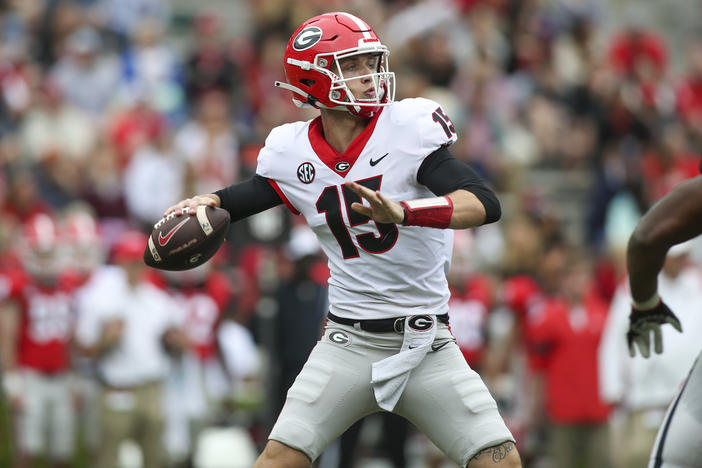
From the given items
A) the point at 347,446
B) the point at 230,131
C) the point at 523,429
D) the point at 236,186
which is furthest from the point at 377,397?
the point at 230,131

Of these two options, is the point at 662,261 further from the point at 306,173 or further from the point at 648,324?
the point at 306,173

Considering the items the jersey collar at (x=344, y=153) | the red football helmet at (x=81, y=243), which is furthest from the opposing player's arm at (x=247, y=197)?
the red football helmet at (x=81, y=243)

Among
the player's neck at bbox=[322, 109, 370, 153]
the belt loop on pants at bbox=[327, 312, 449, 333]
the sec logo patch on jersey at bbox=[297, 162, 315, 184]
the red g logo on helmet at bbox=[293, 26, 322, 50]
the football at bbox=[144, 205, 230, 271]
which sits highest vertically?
the red g logo on helmet at bbox=[293, 26, 322, 50]

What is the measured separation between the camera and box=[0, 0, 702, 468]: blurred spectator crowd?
8477 millimetres

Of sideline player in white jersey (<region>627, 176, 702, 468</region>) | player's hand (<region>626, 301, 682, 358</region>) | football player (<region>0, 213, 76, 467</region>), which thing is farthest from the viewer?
football player (<region>0, 213, 76, 467</region>)

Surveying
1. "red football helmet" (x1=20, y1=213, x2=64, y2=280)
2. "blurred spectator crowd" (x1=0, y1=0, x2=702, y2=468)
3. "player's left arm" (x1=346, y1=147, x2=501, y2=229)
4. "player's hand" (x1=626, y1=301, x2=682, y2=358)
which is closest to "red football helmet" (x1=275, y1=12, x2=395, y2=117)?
"player's left arm" (x1=346, y1=147, x2=501, y2=229)

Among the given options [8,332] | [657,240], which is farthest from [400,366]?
[8,332]

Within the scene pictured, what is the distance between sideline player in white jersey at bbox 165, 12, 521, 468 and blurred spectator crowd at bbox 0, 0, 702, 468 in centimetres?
354

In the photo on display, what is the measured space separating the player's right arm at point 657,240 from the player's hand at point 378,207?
0.82 m

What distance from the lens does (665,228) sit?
375cm

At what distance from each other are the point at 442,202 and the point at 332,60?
2.71 ft

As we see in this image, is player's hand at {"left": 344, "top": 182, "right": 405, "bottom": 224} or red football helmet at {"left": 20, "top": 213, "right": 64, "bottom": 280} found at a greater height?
player's hand at {"left": 344, "top": 182, "right": 405, "bottom": 224}

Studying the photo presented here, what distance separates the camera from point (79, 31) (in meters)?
11.4

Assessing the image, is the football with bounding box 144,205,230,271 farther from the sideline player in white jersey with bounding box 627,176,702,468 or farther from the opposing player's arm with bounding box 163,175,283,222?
the sideline player in white jersey with bounding box 627,176,702,468
